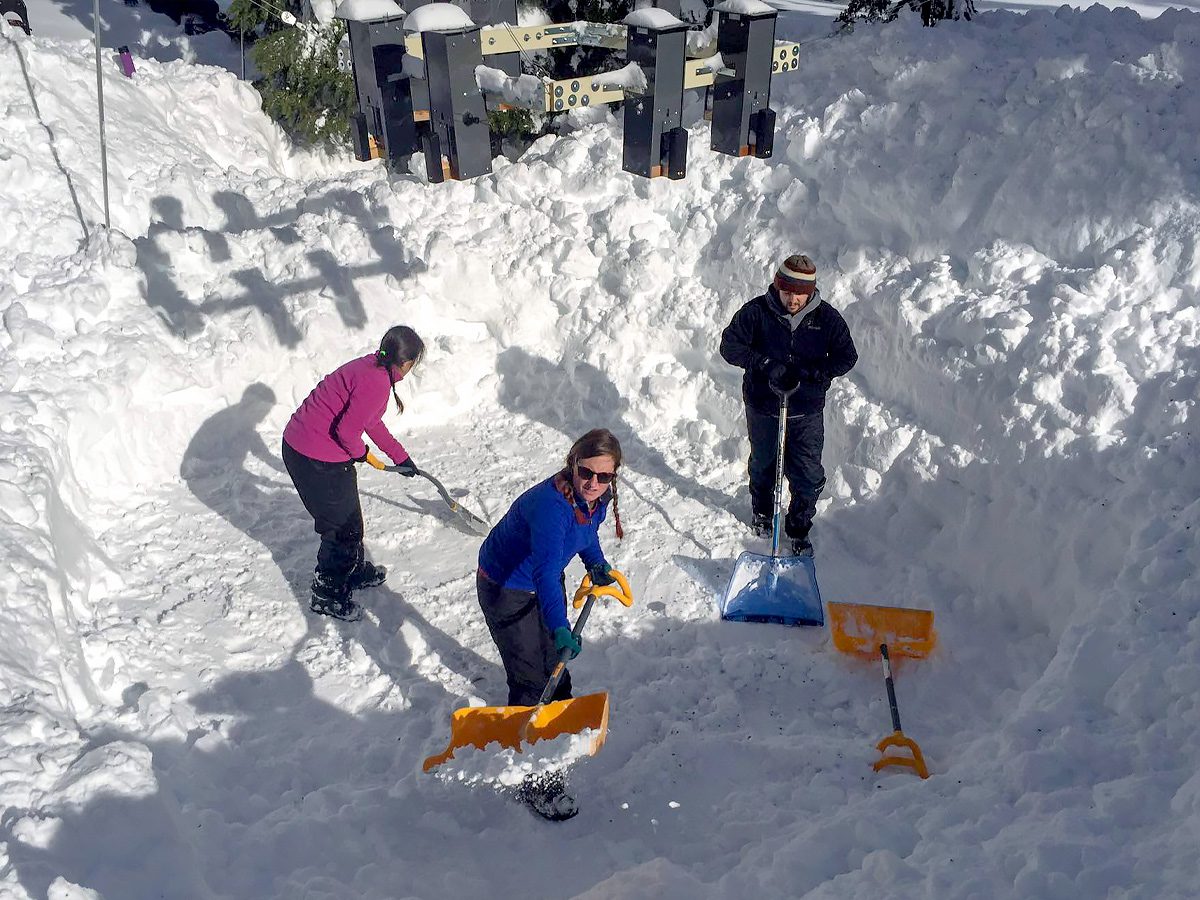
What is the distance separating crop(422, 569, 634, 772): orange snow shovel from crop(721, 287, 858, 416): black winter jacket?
1952mm

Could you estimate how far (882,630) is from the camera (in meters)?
4.67

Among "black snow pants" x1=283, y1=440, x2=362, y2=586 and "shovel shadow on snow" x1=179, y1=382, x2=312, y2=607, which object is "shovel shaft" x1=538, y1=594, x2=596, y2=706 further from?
"shovel shadow on snow" x1=179, y1=382, x2=312, y2=607

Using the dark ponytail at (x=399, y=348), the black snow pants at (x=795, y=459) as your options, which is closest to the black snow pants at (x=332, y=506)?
the dark ponytail at (x=399, y=348)

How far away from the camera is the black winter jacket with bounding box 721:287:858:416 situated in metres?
5.04

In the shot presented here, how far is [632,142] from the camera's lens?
4.19 metres

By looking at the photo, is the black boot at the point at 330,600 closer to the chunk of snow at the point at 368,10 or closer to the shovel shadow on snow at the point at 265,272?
the shovel shadow on snow at the point at 265,272

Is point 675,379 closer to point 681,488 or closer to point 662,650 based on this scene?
point 681,488

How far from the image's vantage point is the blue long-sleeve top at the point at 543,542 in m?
3.54

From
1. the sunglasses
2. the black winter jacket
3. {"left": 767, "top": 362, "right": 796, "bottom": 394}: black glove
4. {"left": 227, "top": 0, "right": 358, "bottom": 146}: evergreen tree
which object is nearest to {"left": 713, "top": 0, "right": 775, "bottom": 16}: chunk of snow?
the black winter jacket

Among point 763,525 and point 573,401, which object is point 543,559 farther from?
point 573,401

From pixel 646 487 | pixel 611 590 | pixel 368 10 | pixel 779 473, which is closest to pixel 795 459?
pixel 779 473

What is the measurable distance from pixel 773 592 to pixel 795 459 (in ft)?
2.61

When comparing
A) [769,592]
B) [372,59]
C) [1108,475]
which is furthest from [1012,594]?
[372,59]

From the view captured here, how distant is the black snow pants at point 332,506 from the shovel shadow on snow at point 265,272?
1986 mm
